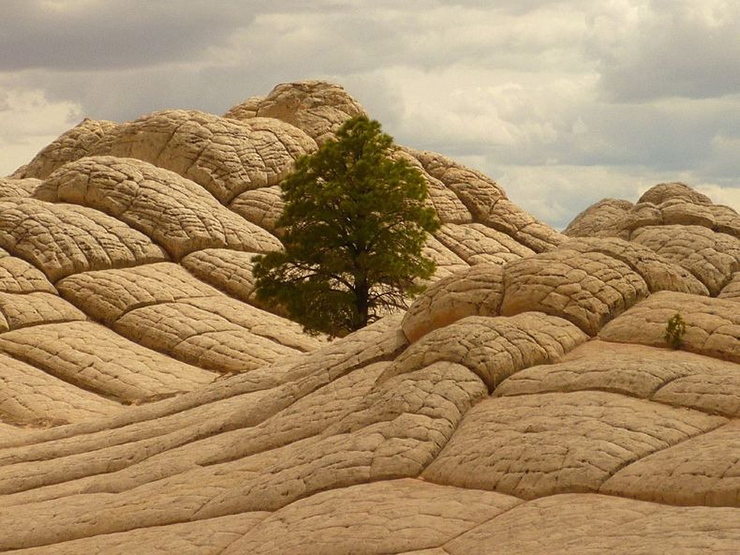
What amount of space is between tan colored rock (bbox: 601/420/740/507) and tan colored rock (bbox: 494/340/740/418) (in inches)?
59.0

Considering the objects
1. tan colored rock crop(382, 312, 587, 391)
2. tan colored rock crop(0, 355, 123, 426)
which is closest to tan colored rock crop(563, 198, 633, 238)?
tan colored rock crop(0, 355, 123, 426)

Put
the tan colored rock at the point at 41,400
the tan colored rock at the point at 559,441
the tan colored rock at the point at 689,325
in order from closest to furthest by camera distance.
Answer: the tan colored rock at the point at 559,441
the tan colored rock at the point at 689,325
the tan colored rock at the point at 41,400

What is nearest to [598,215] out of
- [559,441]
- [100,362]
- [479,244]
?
[479,244]

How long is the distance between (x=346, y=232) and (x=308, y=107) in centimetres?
1979

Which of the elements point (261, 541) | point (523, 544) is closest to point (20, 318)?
point (261, 541)

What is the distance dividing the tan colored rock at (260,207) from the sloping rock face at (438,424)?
35.4ft

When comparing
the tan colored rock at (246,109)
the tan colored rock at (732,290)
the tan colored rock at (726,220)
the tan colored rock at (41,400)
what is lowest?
the tan colored rock at (41,400)

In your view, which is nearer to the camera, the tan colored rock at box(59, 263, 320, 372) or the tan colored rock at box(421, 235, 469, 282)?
the tan colored rock at box(59, 263, 320, 372)

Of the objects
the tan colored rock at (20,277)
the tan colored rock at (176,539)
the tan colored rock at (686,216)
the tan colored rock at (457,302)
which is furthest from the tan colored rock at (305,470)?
the tan colored rock at (20,277)

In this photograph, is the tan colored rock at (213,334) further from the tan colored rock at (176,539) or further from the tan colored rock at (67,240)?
the tan colored rock at (176,539)

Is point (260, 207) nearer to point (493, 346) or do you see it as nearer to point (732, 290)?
point (732, 290)

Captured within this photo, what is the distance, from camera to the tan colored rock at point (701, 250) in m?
21.8

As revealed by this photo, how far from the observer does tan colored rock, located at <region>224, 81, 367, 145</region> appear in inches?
2147

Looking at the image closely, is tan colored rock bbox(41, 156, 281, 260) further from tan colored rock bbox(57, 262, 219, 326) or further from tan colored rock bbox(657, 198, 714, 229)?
tan colored rock bbox(657, 198, 714, 229)
